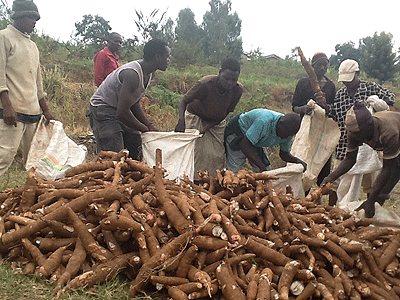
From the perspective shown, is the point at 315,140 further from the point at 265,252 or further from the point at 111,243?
the point at 111,243

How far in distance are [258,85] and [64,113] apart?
306 inches

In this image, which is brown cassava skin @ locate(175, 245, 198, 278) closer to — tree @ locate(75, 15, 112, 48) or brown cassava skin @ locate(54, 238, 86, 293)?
brown cassava skin @ locate(54, 238, 86, 293)

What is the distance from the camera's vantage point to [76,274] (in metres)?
1.95

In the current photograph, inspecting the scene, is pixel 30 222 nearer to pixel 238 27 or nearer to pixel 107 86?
pixel 107 86

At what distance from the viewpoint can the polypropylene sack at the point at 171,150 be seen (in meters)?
3.49

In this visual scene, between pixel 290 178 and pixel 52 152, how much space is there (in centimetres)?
207

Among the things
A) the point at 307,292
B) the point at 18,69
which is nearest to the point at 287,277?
the point at 307,292

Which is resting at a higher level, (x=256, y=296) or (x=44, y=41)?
(x=44, y=41)

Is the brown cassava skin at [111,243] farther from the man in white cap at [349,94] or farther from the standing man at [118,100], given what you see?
the man in white cap at [349,94]

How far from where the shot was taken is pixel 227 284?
70.7 inches

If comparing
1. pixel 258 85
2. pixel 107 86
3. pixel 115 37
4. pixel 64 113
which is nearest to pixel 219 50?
pixel 258 85

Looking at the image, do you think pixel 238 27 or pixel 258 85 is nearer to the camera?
pixel 258 85

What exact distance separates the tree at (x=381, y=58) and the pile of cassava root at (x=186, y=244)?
54.6 feet

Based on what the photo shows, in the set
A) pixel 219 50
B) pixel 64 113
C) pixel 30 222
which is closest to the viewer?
pixel 30 222
